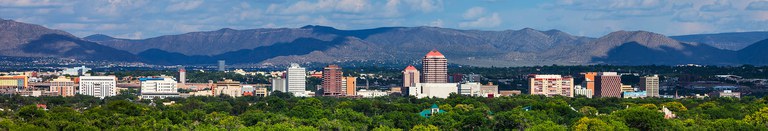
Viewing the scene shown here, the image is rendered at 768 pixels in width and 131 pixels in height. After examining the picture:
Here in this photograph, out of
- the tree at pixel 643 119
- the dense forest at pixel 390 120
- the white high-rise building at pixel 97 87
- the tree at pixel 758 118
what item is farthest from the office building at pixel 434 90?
the tree at pixel 643 119

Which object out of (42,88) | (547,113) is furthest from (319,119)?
(42,88)

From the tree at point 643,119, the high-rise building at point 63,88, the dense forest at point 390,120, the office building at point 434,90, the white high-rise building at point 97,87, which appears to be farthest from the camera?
the office building at point 434,90

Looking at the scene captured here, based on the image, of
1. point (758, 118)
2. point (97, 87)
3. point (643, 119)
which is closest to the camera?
point (643, 119)

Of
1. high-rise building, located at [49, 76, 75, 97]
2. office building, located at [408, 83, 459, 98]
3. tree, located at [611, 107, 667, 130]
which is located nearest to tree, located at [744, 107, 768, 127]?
tree, located at [611, 107, 667, 130]

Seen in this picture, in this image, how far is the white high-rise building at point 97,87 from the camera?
191500 mm

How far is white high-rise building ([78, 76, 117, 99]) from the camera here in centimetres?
19150

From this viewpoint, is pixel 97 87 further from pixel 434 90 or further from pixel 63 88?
pixel 434 90

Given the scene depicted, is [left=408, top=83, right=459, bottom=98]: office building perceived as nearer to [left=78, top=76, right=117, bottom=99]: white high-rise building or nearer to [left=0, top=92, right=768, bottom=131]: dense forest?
[left=78, top=76, right=117, bottom=99]: white high-rise building

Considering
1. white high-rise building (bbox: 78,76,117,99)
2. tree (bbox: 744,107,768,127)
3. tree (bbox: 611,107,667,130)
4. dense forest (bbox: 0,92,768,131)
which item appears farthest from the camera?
white high-rise building (bbox: 78,76,117,99)

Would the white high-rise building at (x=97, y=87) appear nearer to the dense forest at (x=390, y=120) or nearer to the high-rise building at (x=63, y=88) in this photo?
the high-rise building at (x=63, y=88)

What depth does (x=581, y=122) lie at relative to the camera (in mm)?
86438

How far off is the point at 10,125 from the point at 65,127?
117 inches

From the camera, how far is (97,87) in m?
193

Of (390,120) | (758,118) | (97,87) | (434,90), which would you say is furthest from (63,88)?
(758,118)
